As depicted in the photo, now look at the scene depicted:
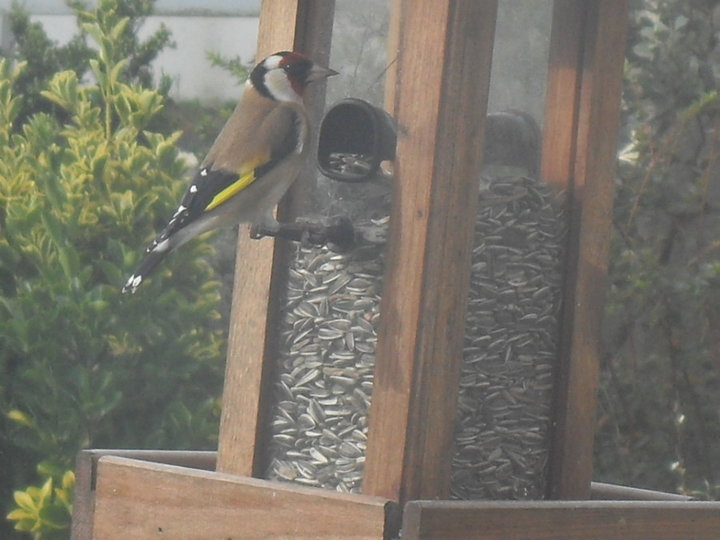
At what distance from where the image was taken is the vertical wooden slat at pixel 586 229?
2785mm

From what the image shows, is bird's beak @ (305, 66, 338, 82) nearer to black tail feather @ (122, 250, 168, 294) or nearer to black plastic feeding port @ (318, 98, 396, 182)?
black plastic feeding port @ (318, 98, 396, 182)

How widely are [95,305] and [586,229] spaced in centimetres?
134

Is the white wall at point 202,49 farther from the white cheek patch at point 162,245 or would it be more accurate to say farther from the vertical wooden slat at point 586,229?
the vertical wooden slat at point 586,229

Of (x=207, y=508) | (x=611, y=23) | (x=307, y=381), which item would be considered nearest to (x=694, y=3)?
(x=611, y=23)

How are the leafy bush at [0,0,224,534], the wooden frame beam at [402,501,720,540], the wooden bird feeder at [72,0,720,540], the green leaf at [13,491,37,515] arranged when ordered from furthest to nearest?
the leafy bush at [0,0,224,534]
the green leaf at [13,491,37,515]
the wooden bird feeder at [72,0,720,540]
the wooden frame beam at [402,501,720,540]

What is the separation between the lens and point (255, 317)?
277 cm

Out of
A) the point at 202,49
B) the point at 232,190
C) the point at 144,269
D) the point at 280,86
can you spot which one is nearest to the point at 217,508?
the point at 144,269

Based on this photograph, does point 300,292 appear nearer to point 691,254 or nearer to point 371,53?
point 371,53

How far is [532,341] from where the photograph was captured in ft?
9.02

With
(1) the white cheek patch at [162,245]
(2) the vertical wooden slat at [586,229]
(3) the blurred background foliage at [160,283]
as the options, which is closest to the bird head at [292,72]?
(1) the white cheek patch at [162,245]

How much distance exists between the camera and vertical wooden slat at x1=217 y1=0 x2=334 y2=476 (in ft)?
9.00

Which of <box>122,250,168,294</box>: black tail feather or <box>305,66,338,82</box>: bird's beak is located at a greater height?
<box>305,66,338,82</box>: bird's beak

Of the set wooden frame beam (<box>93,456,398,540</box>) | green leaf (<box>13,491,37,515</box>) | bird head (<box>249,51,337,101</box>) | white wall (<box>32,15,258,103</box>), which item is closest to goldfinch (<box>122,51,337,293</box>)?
bird head (<box>249,51,337,101</box>)

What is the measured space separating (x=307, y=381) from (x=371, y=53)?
1.98ft
